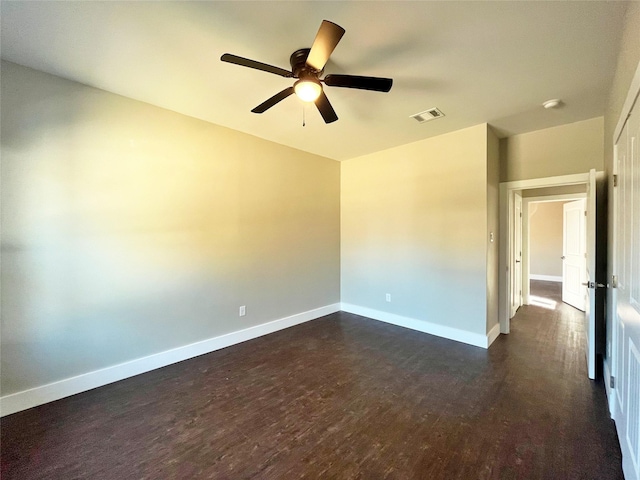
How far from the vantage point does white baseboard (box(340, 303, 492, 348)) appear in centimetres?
331

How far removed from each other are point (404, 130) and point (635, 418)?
3108 millimetres

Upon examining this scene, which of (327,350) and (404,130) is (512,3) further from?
(327,350)

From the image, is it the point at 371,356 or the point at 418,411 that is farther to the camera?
the point at 371,356

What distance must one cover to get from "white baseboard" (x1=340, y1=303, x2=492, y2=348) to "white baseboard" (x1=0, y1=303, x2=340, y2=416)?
135cm

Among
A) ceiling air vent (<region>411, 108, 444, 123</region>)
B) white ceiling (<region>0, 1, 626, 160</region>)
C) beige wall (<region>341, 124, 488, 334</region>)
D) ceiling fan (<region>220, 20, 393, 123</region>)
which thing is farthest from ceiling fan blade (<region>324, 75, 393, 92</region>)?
beige wall (<region>341, 124, 488, 334</region>)

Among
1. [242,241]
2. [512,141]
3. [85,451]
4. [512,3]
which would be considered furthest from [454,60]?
[85,451]

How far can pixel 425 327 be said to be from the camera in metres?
3.77

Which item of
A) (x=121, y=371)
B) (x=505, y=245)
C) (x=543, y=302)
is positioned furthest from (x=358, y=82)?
(x=543, y=302)

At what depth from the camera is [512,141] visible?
3590 millimetres

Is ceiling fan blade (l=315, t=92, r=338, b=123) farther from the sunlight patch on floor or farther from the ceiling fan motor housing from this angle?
the sunlight patch on floor

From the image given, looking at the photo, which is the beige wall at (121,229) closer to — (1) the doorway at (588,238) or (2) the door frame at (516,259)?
(1) the doorway at (588,238)

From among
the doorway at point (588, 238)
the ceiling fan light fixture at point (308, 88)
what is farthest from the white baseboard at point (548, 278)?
the ceiling fan light fixture at point (308, 88)

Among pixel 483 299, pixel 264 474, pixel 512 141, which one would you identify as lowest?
pixel 264 474

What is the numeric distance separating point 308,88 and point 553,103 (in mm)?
2479
